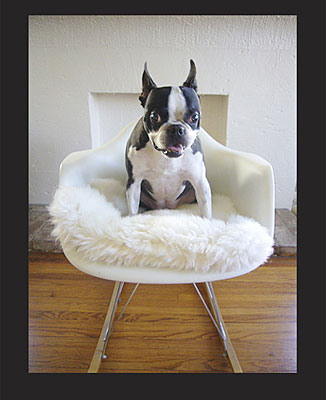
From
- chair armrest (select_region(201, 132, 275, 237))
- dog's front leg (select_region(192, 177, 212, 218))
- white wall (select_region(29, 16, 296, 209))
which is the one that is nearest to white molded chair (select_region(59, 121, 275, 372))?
chair armrest (select_region(201, 132, 275, 237))

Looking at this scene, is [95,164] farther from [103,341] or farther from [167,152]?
[103,341]

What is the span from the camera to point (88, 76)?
169 centimetres

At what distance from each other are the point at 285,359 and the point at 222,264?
494 millimetres

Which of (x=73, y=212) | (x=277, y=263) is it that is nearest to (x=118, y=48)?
(x=73, y=212)

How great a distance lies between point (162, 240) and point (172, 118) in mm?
307

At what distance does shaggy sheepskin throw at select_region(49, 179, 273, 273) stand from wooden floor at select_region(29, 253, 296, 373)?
41cm

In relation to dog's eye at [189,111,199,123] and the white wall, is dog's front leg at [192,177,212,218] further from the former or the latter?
the white wall

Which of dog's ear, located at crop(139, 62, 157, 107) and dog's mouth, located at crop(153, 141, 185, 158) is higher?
dog's ear, located at crop(139, 62, 157, 107)

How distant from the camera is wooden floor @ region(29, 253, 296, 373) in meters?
1.00

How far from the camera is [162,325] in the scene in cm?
114

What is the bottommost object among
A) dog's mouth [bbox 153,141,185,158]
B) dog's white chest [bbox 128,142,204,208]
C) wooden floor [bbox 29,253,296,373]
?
wooden floor [bbox 29,253,296,373]

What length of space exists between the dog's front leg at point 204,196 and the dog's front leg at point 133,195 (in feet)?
0.55

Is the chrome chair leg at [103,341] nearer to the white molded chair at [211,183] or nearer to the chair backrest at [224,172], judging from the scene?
the white molded chair at [211,183]

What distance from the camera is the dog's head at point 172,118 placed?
0.80m
